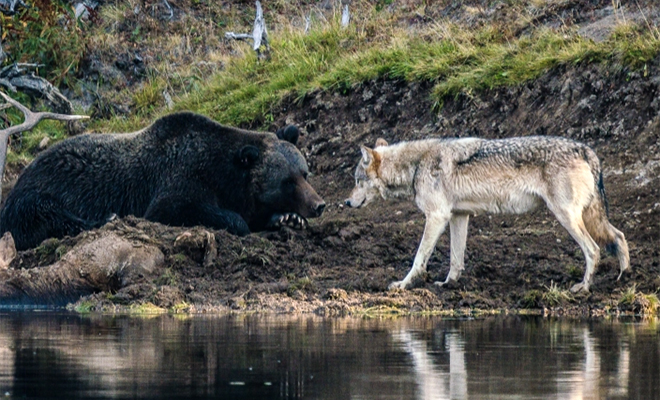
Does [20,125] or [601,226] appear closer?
[601,226]

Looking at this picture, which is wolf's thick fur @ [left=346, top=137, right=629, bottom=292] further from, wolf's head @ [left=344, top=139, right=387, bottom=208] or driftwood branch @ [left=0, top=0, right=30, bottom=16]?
driftwood branch @ [left=0, top=0, right=30, bottom=16]

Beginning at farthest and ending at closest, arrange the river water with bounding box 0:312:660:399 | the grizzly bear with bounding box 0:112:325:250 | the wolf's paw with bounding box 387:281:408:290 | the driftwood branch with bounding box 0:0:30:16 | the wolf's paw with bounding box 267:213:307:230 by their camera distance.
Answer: the driftwood branch with bounding box 0:0:30:16 → the grizzly bear with bounding box 0:112:325:250 → the wolf's paw with bounding box 267:213:307:230 → the wolf's paw with bounding box 387:281:408:290 → the river water with bounding box 0:312:660:399

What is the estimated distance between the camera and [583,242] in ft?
41.3

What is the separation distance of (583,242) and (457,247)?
4.41 ft

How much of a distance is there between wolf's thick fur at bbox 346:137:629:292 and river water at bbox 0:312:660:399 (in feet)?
5.23

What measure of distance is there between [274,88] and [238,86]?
1298 mm

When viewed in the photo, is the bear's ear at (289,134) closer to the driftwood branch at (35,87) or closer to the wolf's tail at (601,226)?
the wolf's tail at (601,226)

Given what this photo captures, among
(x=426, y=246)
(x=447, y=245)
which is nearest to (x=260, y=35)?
(x=447, y=245)

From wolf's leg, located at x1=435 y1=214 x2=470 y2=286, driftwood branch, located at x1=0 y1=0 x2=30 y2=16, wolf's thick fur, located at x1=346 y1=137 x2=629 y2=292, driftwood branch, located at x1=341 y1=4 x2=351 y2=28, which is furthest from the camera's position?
driftwood branch, located at x1=0 y1=0 x2=30 y2=16

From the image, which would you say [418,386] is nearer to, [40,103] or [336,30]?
[336,30]

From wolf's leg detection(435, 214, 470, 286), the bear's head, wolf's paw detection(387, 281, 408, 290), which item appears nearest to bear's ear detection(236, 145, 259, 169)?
the bear's head

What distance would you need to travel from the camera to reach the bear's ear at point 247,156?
607 inches

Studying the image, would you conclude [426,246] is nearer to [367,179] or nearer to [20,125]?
[367,179]

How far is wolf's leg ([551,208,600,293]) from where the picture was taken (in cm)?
1246
